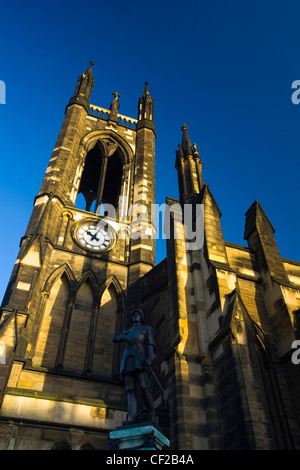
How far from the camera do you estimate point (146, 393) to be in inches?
245

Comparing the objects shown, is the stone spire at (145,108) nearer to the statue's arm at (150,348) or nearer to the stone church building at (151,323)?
the stone church building at (151,323)

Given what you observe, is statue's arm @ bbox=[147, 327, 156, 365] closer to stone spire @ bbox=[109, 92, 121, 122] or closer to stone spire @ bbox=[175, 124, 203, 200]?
stone spire @ bbox=[175, 124, 203, 200]

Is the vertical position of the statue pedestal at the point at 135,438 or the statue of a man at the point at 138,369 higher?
the statue of a man at the point at 138,369

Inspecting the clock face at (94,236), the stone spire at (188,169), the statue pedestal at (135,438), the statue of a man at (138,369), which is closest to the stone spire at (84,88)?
the clock face at (94,236)

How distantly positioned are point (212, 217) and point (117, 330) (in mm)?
5380

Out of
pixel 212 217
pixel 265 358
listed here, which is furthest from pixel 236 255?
pixel 265 358

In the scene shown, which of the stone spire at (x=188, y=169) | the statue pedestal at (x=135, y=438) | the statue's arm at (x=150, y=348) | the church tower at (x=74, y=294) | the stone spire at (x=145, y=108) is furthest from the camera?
the stone spire at (x=145, y=108)

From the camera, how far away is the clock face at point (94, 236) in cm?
1688

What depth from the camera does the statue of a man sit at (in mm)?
6168

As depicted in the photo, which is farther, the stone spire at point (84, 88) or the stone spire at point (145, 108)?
the stone spire at point (145, 108)

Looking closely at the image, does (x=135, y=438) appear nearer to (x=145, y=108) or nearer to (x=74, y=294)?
(x=74, y=294)

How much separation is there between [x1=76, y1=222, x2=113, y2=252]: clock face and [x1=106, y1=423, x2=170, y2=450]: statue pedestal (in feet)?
36.9

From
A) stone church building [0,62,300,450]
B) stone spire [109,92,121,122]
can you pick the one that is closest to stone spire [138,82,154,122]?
stone spire [109,92,121,122]

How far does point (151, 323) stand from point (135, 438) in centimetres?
781
